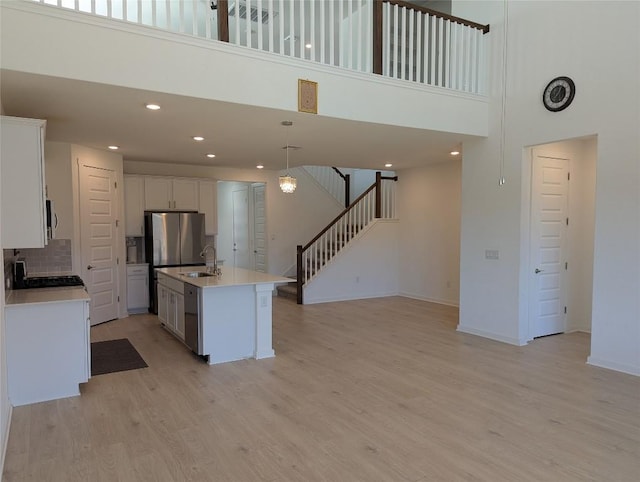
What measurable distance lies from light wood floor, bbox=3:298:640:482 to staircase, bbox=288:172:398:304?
117 inches

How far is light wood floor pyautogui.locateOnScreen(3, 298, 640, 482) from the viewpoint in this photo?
263 centimetres

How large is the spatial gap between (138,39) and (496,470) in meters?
4.01

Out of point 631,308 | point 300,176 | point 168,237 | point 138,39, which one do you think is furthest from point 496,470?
point 300,176

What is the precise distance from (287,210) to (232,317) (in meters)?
4.67

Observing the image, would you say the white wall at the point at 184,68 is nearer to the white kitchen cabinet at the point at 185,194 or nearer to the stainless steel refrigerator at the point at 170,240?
the stainless steel refrigerator at the point at 170,240

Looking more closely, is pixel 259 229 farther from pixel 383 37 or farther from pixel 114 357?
pixel 383 37

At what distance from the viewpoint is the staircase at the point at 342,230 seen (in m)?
8.09

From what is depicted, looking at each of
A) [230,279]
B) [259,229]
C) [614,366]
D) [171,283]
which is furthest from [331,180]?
[614,366]

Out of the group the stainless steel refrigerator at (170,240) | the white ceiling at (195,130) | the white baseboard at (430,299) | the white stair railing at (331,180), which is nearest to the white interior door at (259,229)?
the white stair railing at (331,180)

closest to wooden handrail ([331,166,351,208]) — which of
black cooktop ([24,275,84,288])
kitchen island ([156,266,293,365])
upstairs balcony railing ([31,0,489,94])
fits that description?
upstairs balcony railing ([31,0,489,94])

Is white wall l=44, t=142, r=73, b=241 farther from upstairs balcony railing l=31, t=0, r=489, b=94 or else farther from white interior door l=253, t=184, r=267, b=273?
white interior door l=253, t=184, r=267, b=273

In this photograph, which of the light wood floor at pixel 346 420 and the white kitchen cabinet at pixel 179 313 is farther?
the white kitchen cabinet at pixel 179 313

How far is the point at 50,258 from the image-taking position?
5.70 meters

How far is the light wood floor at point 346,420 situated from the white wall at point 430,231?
2757 millimetres
